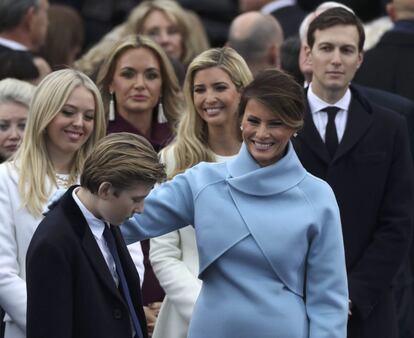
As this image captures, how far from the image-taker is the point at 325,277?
5.02 metres

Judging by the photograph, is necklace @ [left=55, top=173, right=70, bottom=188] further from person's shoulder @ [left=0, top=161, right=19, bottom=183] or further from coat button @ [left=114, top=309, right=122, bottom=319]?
coat button @ [left=114, top=309, right=122, bottom=319]

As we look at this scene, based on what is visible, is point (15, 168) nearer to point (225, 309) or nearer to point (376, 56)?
point (225, 309)

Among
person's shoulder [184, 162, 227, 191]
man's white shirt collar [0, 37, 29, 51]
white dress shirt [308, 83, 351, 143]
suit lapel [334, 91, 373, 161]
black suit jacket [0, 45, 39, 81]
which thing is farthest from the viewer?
man's white shirt collar [0, 37, 29, 51]

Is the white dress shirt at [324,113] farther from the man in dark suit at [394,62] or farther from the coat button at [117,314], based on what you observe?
the coat button at [117,314]

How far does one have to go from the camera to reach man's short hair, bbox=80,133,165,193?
483cm

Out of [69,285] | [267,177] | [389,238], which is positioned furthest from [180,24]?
[69,285]

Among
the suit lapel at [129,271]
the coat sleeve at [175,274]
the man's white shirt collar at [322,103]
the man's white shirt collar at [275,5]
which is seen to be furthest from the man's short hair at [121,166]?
the man's white shirt collar at [275,5]

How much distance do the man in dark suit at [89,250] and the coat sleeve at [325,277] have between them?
24.8 inches

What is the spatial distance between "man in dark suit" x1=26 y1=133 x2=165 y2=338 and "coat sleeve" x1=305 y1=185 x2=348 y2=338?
631 mm

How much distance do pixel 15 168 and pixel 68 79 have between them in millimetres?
468

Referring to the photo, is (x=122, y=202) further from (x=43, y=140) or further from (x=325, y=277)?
(x=43, y=140)

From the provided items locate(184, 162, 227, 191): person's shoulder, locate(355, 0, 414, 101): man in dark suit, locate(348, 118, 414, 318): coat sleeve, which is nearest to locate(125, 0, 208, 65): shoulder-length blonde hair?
locate(355, 0, 414, 101): man in dark suit

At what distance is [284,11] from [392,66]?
2.51 m

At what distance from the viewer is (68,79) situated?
6.02 meters
